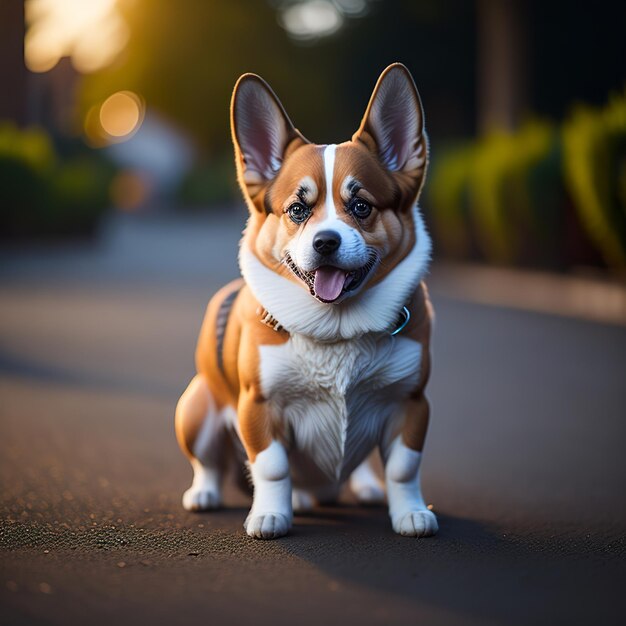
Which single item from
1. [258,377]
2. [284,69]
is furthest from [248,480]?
[284,69]

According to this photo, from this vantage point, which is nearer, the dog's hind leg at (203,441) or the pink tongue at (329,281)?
the pink tongue at (329,281)

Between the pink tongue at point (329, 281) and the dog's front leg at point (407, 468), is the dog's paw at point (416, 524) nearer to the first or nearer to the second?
the dog's front leg at point (407, 468)

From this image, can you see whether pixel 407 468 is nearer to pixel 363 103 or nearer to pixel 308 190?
pixel 308 190

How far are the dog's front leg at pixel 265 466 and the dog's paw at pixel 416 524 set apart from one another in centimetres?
42

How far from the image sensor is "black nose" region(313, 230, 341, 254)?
3523 mm

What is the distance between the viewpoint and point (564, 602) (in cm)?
317

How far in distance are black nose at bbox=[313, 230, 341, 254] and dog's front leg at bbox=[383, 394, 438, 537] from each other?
759mm

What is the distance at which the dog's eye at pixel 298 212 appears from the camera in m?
3.72

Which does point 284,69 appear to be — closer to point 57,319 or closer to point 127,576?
point 57,319

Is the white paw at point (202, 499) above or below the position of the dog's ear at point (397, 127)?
below

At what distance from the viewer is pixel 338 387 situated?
381 centimetres

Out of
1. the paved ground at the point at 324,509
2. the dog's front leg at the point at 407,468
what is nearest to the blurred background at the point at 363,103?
the paved ground at the point at 324,509

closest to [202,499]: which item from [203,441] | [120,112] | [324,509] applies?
[203,441]

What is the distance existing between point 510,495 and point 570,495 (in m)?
0.27
